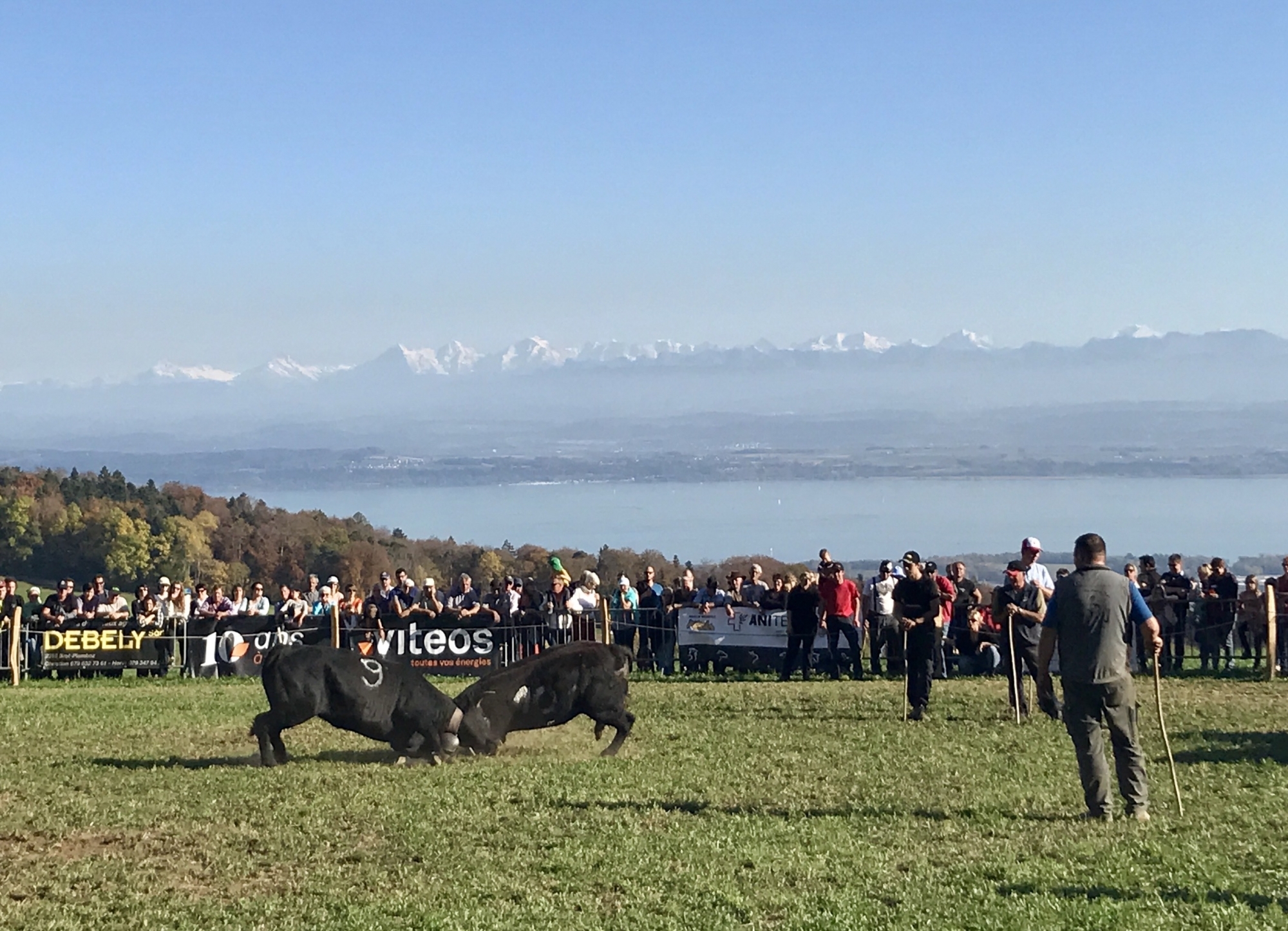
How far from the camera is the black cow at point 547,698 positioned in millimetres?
16375

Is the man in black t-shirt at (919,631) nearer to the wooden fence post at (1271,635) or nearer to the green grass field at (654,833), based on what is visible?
the green grass field at (654,833)

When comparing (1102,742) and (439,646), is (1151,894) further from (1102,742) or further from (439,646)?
(439,646)

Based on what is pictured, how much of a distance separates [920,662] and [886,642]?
24.4 feet

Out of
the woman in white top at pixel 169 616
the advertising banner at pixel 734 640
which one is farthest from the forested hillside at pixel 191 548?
the advertising banner at pixel 734 640

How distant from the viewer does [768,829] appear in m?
12.1

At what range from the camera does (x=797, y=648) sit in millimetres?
26266

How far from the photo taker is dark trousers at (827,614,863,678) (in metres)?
26.1

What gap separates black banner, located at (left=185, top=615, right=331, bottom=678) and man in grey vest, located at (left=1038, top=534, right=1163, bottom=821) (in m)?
18.6

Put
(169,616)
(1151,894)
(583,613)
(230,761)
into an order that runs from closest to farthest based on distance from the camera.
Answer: (1151,894) < (230,761) < (583,613) < (169,616)

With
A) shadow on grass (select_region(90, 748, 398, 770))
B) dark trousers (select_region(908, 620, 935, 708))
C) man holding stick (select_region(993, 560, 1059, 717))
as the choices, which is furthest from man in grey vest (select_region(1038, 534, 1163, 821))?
shadow on grass (select_region(90, 748, 398, 770))

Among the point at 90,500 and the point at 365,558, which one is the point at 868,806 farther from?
the point at 90,500

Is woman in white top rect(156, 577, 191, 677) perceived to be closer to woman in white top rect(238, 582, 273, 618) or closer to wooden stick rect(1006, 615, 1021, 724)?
woman in white top rect(238, 582, 273, 618)

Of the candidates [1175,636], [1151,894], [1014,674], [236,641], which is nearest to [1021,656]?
[1014,674]

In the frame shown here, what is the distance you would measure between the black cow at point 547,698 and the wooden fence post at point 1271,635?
41.3 feet
